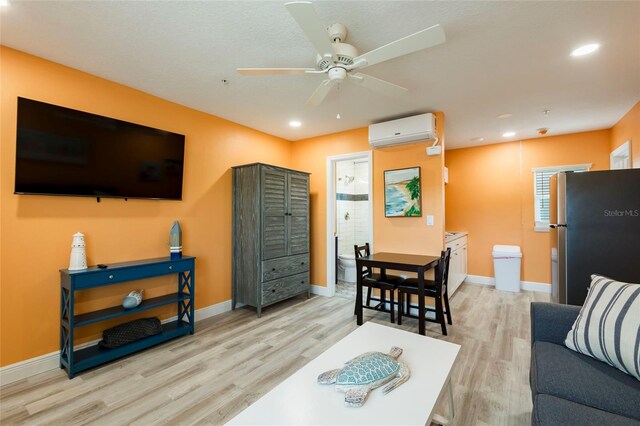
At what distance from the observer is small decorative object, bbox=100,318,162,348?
2496 millimetres

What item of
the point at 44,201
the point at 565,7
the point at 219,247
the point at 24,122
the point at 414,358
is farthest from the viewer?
the point at 219,247

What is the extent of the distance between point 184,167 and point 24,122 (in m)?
1.37

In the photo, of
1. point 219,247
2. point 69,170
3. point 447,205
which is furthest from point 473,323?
point 69,170

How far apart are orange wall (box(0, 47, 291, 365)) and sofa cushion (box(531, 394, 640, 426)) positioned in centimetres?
333

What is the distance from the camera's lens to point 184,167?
3.37 m

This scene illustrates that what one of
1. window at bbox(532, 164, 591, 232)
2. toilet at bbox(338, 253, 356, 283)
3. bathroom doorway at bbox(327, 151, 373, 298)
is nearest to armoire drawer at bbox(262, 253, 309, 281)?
bathroom doorway at bbox(327, 151, 373, 298)

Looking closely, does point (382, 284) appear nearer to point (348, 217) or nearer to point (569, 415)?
point (569, 415)

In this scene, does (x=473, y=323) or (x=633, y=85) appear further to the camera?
(x=473, y=323)

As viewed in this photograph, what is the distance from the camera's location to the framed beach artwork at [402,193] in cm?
371

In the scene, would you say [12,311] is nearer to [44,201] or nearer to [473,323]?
[44,201]

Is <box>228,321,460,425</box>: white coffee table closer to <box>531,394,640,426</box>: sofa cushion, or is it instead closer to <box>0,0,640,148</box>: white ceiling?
<box>531,394,640,426</box>: sofa cushion

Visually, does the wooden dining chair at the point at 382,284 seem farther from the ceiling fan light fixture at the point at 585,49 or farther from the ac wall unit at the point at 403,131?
the ceiling fan light fixture at the point at 585,49

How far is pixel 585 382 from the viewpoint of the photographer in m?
1.29

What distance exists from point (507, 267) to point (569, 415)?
4.16 m
